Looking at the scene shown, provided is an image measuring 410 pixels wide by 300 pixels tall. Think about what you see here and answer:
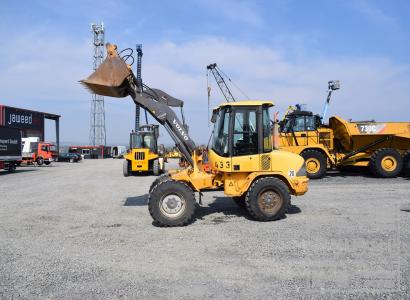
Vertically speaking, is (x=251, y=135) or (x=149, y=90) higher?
(x=149, y=90)

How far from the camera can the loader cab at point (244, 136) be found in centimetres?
848

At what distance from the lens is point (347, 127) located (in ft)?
57.8

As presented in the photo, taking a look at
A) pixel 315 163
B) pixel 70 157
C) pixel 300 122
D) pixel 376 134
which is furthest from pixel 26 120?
pixel 376 134

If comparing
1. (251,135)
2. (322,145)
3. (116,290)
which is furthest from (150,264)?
(322,145)

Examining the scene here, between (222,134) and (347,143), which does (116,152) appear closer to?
(347,143)

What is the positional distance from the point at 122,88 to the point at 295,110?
11.6m

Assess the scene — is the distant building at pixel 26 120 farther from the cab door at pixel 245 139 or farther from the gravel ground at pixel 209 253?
the cab door at pixel 245 139

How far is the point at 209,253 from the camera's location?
20.5 feet

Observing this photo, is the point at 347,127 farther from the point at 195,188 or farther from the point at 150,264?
the point at 150,264

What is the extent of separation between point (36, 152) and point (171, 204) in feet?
107

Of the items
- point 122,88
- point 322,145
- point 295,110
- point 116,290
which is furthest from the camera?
point 295,110

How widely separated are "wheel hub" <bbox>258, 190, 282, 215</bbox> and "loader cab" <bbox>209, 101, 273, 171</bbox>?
A: 0.61m

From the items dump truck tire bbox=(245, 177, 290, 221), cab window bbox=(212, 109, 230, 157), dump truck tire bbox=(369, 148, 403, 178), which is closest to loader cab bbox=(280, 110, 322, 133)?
dump truck tire bbox=(369, 148, 403, 178)

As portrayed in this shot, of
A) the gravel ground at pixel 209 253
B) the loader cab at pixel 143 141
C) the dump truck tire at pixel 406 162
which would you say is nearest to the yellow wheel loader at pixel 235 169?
the gravel ground at pixel 209 253
